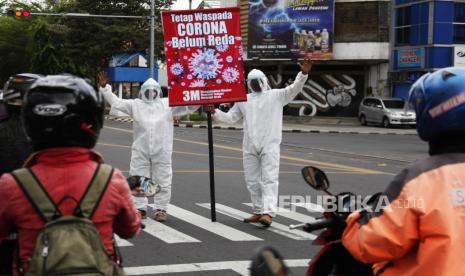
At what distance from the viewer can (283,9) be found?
3872cm

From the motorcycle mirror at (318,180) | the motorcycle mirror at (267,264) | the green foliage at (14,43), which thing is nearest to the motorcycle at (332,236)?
the motorcycle mirror at (318,180)

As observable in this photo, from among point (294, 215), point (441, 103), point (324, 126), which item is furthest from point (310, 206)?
point (324, 126)

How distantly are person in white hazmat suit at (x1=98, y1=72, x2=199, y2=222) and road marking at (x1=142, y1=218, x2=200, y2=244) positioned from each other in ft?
0.97

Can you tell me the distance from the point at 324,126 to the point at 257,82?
95.3ft

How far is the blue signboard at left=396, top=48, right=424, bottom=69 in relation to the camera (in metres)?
35.4

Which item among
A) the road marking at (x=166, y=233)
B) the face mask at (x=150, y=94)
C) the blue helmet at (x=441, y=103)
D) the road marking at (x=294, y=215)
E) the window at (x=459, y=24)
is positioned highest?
the window at (x=459, y=24)

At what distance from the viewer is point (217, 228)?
8344mm

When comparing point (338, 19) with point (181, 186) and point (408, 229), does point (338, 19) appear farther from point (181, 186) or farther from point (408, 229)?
point (408, 229)

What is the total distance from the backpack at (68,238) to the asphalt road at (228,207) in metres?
3.64

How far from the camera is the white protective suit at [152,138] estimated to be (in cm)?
880

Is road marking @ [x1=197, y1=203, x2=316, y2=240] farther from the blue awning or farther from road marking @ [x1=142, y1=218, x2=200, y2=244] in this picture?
the blue awning

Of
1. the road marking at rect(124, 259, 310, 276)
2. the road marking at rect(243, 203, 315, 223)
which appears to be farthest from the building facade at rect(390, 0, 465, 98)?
the road marking at rect(124, 259, 310, 276)

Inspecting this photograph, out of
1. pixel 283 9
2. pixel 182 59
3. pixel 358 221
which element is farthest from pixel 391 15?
pixel 358 221

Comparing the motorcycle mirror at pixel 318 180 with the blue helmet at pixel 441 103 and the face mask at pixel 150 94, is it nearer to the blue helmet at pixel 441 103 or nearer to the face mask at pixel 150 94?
the blue helmet at pixel 441 103
